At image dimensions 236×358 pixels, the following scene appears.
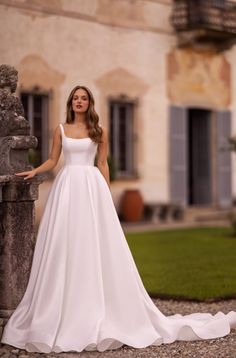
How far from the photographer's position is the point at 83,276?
454cm

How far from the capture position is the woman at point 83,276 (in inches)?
175

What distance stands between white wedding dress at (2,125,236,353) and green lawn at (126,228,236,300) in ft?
5.59

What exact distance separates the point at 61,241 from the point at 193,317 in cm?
118

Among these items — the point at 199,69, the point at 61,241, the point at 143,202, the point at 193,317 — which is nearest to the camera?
the point at 61,241

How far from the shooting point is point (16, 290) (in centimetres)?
462

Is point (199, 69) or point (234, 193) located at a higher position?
point (199, 69)

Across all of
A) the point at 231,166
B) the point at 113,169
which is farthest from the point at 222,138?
the point at 113,169

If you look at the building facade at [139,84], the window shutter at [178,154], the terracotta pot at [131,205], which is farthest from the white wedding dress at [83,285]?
the window shutter at [178,154]

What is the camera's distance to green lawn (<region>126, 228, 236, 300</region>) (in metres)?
6.61

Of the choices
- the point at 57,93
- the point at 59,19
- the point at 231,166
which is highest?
the point at 59,19

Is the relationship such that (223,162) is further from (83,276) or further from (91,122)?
(83,276)

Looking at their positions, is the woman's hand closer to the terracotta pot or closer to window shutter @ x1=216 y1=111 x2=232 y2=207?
the terracotta pot

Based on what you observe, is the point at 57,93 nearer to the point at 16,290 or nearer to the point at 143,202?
the point at 143,202

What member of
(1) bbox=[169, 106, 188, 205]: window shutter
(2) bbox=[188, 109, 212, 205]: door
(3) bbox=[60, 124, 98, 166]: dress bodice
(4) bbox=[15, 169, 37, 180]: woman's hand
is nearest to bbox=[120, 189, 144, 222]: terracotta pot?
(1) bbox=[169, 106, 188, 205]: window shutter
